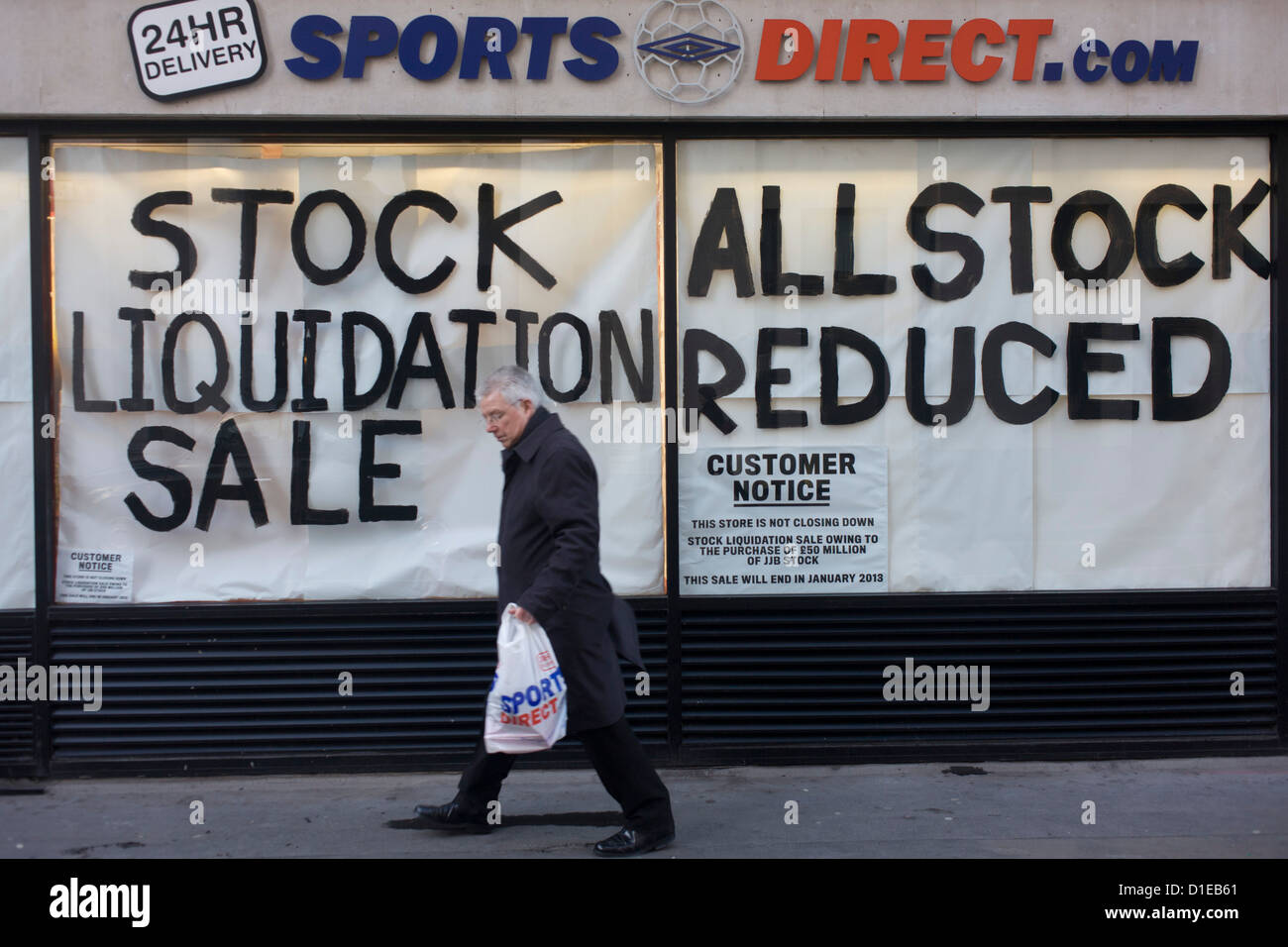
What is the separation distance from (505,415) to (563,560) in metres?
0.66

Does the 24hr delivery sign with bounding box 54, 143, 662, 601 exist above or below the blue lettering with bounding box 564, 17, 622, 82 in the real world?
below

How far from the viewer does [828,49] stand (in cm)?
650

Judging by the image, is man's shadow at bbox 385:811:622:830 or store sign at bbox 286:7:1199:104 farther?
store sign at bbox 286:7:1199:104

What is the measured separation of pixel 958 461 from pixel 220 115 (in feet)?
14.1

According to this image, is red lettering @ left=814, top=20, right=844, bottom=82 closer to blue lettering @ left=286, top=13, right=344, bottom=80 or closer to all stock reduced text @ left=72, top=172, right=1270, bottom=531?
all stock reduced text @ left=72, top=172, right=1270, bottom=531

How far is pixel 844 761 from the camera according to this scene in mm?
6676

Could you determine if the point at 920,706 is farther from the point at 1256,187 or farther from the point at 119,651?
the point at 119,651

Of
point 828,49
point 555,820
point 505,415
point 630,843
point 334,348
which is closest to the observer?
point 505,415

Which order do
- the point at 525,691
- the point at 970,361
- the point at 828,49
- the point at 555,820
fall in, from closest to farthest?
1. the point at 525,691
2. the point at 555,820
3. the point at 828,49
4. the point at 970,361

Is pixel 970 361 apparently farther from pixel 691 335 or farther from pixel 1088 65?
pixel 1088 65

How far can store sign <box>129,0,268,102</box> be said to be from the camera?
20.9 ft

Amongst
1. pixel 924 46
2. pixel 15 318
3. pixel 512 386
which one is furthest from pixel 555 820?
pixel 924 46

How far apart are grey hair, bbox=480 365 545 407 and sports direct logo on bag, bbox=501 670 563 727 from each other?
1.05m

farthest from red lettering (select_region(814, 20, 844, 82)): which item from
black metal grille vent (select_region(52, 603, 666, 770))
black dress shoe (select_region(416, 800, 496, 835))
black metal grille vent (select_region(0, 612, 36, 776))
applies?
black metal grille vent (select_region(0, 612, 36, 776))
